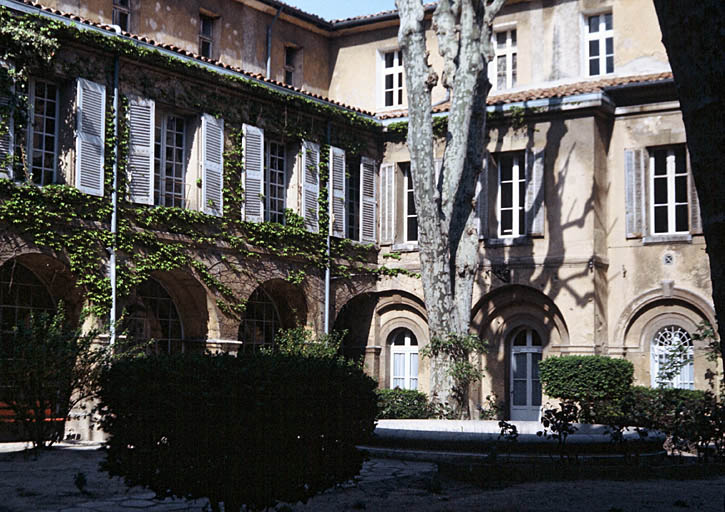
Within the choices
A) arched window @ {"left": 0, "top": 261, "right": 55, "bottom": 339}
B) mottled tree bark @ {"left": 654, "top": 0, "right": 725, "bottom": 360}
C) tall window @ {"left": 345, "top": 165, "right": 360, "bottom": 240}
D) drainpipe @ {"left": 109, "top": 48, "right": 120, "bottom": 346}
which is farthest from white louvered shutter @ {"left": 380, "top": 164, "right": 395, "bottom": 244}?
mottled tree bark @ {"left": 654, "top": 0, "right": 725, "bottom": 360}

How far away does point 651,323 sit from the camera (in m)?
21.4

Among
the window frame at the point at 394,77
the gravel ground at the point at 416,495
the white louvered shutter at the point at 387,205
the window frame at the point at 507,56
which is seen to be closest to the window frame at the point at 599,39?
the window frame at the point at 507,56

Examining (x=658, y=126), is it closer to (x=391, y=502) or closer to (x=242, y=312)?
(x=242, y=312)

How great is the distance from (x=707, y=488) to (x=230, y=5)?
18.3 metres

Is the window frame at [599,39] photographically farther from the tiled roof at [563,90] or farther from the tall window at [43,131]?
the tall window at [43,131]

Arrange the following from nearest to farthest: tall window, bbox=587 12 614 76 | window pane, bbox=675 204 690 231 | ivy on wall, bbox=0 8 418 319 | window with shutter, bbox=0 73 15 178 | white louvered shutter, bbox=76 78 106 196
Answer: window with shutter, bbox=0 73 15 178 → ivy on wall, bbox=0 8 418 319 → white louvered shutter, bbox=76 78 106 196 → window pane, bbox=675 204 690 231 → tall window, bbox=587 12 614 76

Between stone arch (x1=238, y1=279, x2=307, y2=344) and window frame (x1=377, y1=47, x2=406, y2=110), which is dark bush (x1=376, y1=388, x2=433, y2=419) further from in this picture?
window frame (x1=377, y1=47, x2=406, y2=110)

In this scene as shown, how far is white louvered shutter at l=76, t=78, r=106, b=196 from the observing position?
17.2 metres

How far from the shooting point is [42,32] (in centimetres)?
1667

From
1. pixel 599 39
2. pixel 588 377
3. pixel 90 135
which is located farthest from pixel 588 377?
pixel 90 135

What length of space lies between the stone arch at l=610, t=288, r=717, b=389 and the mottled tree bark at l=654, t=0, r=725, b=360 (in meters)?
17.2

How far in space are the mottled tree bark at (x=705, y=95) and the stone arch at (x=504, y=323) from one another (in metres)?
17.8

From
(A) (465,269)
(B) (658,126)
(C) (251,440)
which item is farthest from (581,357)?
(C) (251,440)

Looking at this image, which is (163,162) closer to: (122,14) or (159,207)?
(159,207)
